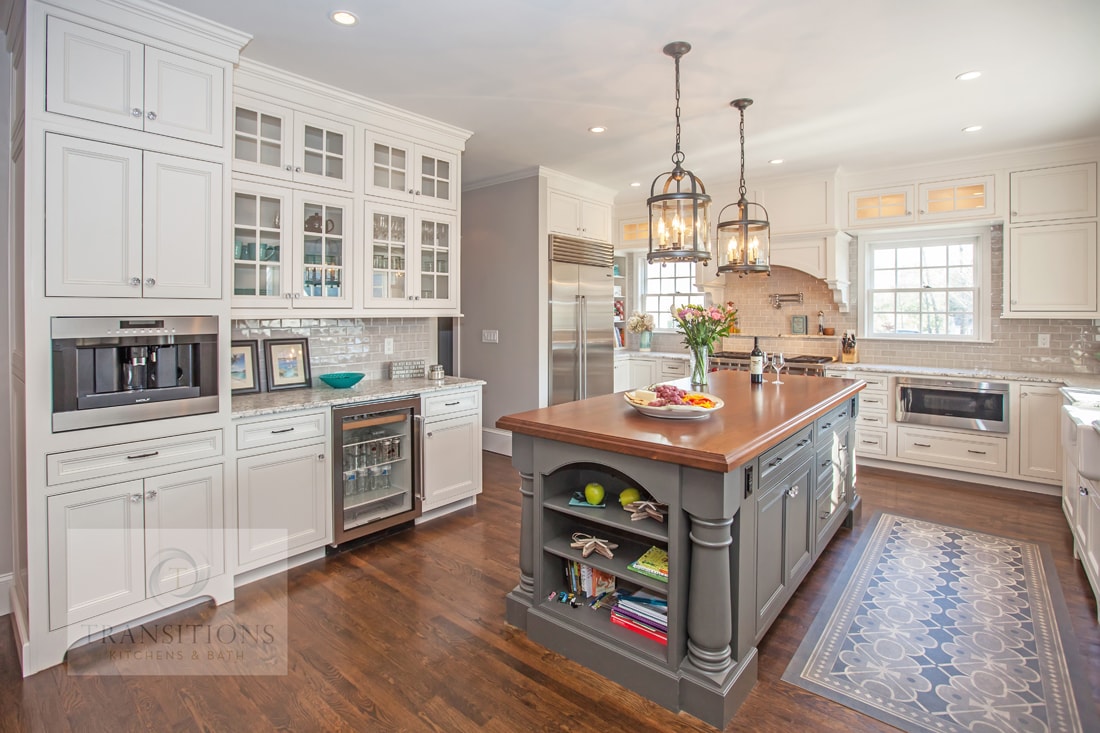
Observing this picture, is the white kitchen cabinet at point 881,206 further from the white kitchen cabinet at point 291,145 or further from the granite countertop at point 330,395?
the white kitchen cabinet at point 291,145

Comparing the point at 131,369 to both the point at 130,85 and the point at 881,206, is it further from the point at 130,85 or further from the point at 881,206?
the point at 881,206

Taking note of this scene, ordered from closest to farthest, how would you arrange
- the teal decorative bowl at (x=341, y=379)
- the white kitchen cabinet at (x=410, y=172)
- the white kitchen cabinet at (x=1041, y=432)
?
1. the teal decorative bowl at (x=341, y=379)
2. the white kitchen cabinet at (x=410, y=172)
3. the white kitchen cabinet at (x=1041, y=432)

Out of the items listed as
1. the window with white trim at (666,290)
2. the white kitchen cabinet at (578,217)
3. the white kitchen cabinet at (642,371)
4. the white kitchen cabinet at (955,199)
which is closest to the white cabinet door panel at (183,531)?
the white kitchen cabinet at (578,217)

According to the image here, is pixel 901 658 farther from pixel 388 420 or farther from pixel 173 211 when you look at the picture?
pixel 173 211

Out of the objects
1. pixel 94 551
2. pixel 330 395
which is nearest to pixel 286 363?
pixel 330 395

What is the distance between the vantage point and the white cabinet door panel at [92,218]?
227cm

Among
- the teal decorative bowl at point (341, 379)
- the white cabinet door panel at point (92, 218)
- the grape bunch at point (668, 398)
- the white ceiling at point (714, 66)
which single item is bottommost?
the grape bunch at point (668, 398)

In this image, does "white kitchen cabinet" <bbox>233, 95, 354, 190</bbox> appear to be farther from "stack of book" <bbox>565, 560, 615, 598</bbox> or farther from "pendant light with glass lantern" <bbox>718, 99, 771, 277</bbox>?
"stack of book" <bbox>565, 560, 615, 598</bbox>

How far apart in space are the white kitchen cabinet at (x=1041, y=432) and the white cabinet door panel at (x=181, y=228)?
18.5 feet

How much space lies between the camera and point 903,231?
5.41 meters

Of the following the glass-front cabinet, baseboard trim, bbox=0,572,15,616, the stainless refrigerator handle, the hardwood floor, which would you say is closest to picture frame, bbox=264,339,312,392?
the glass-front cabinet

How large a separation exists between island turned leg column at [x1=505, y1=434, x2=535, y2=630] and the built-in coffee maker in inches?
58.9

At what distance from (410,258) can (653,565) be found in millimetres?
2686

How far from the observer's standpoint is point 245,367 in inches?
134
